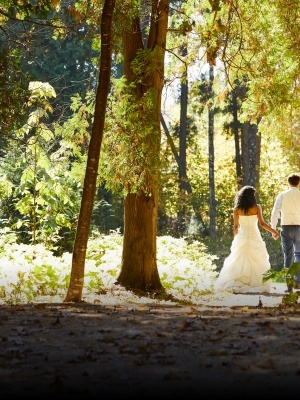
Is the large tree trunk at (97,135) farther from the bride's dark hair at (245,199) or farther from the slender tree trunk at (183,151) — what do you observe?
the slender tree trunk at (183,151)

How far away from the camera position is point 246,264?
14.5m

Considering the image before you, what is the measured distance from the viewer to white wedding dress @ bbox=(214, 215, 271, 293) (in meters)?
14.4

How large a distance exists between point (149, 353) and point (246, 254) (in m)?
9.19

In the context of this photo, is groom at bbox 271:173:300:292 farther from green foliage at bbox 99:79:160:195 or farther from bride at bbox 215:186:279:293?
green foliage at bbox 99:79:160:195

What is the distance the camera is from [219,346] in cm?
601

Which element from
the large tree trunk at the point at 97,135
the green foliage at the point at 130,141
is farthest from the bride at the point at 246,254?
the large tree trunk at the point at 97,135

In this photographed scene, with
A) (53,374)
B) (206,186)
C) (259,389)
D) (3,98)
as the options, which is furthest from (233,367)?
(206,186)

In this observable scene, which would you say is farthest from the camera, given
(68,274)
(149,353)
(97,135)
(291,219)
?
(291,219)

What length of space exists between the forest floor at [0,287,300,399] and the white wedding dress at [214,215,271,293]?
562 cm

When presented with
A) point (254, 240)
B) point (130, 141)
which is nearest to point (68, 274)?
point (130, 141)

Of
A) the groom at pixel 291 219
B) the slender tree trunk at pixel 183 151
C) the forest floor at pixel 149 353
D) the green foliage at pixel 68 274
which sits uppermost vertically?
the slender tree trunk at pixel 183 151

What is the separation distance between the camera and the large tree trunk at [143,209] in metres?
12.6

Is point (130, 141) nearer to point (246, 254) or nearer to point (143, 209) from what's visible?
point (143, 209)

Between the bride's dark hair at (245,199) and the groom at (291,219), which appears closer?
the groom at (291,219)
